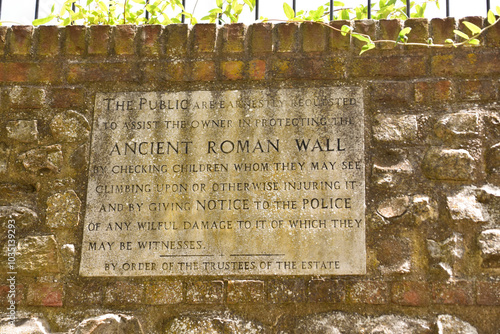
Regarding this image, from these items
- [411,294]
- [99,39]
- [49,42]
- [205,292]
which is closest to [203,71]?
[99,39]

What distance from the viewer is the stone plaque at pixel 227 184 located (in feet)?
9.39

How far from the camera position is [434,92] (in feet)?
9.82

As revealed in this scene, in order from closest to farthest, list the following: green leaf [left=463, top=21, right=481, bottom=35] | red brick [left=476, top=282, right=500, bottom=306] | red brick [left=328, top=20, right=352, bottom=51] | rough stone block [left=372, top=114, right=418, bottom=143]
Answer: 1. red brick [left=476, top=282, right=500, bottom=306]
2. green leaf [left=463, top=21, right=481, bottom=35]
3. rough stone block [left=372, top=114, right=418, bottom=143]
4. red brick [left=328, top=20, right=352, bottom=51]

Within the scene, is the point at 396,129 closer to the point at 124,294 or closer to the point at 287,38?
the point at 287,38

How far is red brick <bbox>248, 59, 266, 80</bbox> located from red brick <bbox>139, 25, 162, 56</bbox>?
51cm

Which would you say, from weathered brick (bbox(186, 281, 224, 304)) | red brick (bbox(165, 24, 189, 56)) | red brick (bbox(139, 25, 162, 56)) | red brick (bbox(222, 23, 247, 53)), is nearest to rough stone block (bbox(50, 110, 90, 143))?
red brick (bbox(139, 25, 162, 56))

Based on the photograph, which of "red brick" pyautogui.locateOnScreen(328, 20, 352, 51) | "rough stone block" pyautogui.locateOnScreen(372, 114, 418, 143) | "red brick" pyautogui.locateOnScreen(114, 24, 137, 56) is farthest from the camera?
"red brick" pyautogui.locateOnScreen(114, 24, 137, 56)

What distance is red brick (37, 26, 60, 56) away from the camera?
Answer: 10.5ft

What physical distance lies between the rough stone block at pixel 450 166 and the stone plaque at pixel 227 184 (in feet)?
1.10

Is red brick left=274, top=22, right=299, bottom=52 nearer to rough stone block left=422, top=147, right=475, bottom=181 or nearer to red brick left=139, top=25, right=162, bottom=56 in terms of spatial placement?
red brick left=139, top=25, right=162, bottom=56

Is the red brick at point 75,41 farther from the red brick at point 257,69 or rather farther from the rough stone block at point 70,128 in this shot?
the red brick at point 257,69

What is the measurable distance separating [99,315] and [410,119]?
1.84 meters

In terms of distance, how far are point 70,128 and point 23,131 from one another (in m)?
0.26

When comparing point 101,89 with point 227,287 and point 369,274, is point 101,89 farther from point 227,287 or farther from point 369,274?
point 369,274
